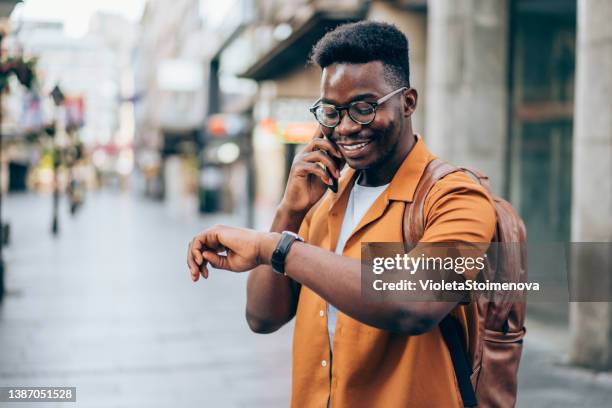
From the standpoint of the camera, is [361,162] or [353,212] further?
[353,212]

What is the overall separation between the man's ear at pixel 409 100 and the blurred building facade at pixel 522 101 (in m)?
3.60

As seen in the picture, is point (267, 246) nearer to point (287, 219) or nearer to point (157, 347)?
point (287, 219)

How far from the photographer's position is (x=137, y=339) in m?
7.61

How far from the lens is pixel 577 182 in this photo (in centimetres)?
666

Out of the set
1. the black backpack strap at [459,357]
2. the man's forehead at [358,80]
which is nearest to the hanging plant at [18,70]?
the man's forehead at [358,80]

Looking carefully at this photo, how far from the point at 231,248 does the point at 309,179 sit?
384 millimetres

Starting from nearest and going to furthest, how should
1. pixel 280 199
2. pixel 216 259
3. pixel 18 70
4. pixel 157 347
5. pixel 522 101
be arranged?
1. pixel 216 259
2. pixel 157 347
3. pixel 18 70
4. pixel 280 199
5. pixel 522 101

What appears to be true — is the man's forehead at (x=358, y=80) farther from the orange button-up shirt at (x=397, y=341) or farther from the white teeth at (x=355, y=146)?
the orange button-up shirt at (x=397, y=341)

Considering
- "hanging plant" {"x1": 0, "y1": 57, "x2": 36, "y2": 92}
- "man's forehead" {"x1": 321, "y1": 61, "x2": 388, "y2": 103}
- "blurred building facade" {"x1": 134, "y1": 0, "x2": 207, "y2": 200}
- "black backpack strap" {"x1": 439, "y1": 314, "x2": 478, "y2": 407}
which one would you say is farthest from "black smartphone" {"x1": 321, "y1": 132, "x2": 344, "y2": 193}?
"blurred building facade" {"x1": 134, "y1": 0, "x2": 207, "y2": 200}

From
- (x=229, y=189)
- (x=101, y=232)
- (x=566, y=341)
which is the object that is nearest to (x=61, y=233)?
(x=101, y=232)

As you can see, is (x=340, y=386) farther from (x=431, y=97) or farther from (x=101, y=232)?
(x=101, y=232)

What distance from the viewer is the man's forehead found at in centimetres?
188

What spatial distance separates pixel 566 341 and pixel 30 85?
6.82 metres

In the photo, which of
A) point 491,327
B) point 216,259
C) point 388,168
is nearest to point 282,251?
point 216,259
